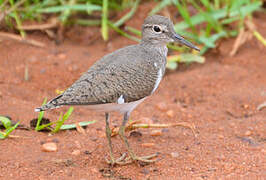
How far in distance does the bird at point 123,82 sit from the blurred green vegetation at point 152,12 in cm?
198

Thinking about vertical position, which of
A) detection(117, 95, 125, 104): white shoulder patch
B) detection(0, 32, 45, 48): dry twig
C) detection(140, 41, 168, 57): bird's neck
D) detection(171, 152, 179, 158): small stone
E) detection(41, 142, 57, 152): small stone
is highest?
detection(0, 32, 45, 48): dry twig

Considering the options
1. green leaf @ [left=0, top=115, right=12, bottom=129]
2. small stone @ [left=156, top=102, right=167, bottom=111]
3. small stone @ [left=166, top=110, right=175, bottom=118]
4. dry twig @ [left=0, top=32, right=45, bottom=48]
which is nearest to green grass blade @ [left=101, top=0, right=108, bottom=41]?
dry twig @ [left=0, top=32, right=45, bottom=48]

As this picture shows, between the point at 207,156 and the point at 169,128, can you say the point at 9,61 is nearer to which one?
the point at 169,128

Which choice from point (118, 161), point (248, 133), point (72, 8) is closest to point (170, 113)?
point (248, 133)

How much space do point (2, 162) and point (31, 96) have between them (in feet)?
5.90

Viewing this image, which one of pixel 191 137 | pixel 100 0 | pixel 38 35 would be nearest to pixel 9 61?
pixel 38 35

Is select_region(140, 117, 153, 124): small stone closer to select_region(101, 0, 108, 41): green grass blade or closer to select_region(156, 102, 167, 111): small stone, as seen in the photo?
Result: select_region(156, 102, 167, 111): small stone

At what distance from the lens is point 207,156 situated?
439cm

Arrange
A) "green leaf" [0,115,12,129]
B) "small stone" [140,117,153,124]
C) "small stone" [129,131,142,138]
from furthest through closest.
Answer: "small stone" [140,117,153,124] < "small stone" [129,131,142,138] < "green leaf" [0,115,12,129]

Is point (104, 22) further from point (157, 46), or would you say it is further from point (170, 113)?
point (157, 46)

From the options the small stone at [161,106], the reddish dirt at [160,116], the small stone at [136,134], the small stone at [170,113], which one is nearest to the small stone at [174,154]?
the reddish dirt at [160,116]

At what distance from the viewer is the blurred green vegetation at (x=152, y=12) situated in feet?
22.4

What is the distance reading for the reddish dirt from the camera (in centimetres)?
411

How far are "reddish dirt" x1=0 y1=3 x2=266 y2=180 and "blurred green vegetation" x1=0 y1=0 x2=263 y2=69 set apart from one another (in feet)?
0.71
